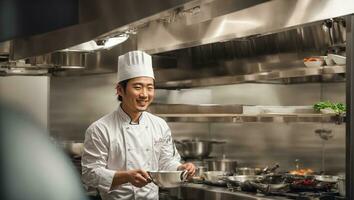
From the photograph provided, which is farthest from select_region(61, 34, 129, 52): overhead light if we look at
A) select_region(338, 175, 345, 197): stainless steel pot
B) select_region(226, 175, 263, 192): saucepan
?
select_region(338, 175, 345, 197): stainless steel pot

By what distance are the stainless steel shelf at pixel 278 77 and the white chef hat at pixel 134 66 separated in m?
0.90

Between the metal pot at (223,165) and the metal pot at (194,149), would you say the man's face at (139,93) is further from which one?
the metal pot at (194,149)

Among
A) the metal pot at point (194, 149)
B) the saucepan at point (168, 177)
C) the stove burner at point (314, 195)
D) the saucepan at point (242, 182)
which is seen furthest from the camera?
the metal pot at point (194, 149)

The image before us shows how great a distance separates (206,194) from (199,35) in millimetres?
1045

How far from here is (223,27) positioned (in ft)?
10.2

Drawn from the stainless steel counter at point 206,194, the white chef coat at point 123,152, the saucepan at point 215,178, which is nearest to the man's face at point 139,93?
the white chef coat at point 123,152

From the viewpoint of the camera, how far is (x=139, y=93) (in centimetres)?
313

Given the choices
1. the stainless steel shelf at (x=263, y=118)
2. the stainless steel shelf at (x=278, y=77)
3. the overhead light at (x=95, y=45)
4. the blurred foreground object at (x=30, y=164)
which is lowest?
the blurred foreground object at (x=30, y=164)

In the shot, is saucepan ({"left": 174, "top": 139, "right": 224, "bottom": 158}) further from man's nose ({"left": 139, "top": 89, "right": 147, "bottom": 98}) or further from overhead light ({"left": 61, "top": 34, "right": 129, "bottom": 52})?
man's nose ({"left": 139, "top": 89, "right": 147, "bottom": 98})

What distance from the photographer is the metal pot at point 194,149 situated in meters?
5.04

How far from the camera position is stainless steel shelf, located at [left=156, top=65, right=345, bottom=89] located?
128 inches

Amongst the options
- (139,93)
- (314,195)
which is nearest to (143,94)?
(139,93)

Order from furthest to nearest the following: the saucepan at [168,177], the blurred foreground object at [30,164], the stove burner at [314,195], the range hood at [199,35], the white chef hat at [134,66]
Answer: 1. the blurred foreground object at [30,164]
2. the white chef hat at [134,66]
3. the stove burner at [314,195]
4. the saucepan at [168,177]
5. the range hood at [199,35]

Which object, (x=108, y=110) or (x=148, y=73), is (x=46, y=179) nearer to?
(x=108, y=110)
